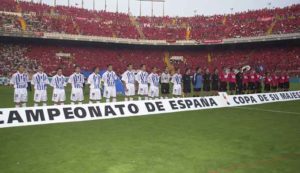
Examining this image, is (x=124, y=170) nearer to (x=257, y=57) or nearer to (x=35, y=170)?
(x=35, y=170)

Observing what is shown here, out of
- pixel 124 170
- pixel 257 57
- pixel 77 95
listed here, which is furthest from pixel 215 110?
pixel 257 57

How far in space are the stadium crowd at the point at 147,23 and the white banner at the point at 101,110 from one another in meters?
30.4

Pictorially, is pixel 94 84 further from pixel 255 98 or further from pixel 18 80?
pixel 255 98

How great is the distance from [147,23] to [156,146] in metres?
46.1

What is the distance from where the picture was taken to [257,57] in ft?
143

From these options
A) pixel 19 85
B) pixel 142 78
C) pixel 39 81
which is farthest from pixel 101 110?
pixel 142 78

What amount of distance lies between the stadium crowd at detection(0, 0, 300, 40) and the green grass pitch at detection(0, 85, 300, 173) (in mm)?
32130

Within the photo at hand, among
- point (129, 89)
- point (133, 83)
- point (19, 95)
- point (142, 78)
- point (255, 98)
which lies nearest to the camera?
point (19, 95)

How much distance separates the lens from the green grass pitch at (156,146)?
650 cm

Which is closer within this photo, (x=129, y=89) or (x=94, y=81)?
(x=94, y=81)

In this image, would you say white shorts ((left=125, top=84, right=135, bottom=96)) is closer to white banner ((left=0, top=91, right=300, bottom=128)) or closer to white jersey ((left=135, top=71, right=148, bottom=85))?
white jersey ((left=135, top=71, right=148, bottom=85))

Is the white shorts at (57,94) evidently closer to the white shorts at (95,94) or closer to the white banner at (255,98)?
the white shorts at (95,94)

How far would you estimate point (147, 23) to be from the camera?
52.8m

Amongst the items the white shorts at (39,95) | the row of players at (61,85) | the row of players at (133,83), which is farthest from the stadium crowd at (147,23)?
the white shorts at (39,95)
